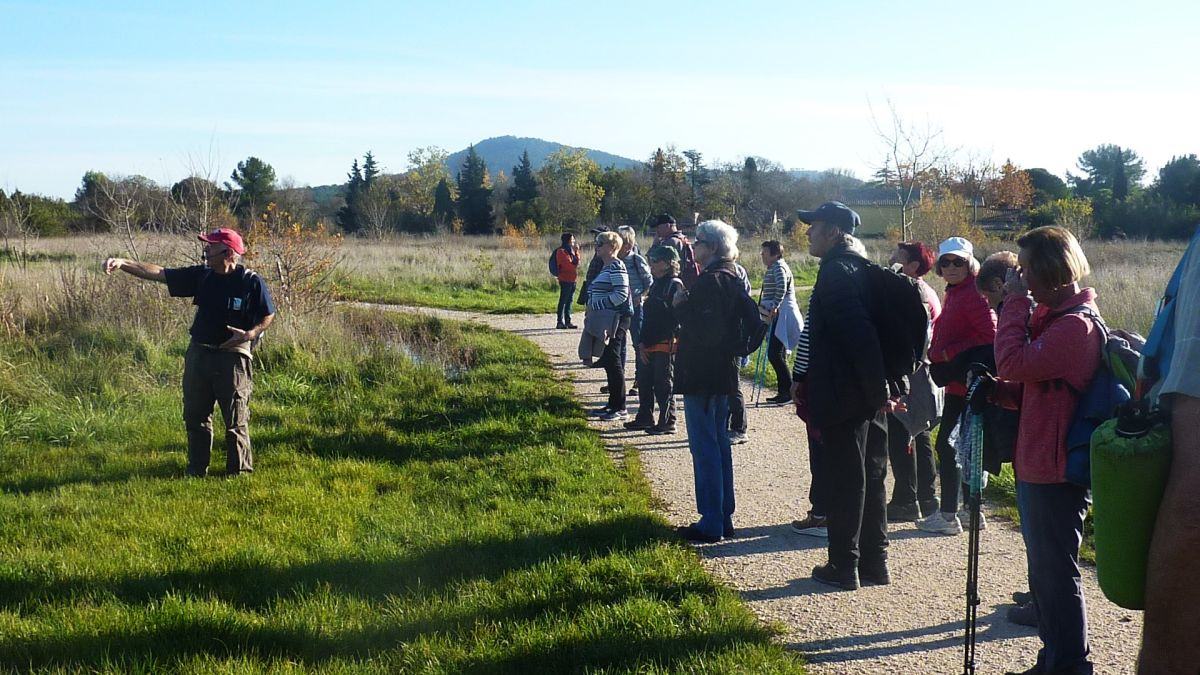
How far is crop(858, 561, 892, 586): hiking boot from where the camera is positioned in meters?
5.13

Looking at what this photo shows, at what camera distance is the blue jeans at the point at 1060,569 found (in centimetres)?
371

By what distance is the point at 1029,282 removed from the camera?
3.72 metres

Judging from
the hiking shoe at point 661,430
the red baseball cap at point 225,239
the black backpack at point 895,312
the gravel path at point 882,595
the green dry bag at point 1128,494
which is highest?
the red baseball cap at point 225,239

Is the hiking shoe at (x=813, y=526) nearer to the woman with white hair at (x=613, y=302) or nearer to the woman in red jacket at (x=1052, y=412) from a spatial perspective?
the woman in red jacket at (x=1052, y=412)

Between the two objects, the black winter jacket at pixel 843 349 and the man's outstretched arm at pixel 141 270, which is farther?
the man's outstretched arm at pixel 141 270

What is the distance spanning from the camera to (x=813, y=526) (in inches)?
238

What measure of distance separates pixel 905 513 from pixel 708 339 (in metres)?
1.90

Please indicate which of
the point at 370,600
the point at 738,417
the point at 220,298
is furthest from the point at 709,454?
the point at 220,298

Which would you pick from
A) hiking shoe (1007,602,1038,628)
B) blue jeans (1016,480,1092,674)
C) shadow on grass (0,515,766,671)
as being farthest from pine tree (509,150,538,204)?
blue jeans (1016,480,1092,674)

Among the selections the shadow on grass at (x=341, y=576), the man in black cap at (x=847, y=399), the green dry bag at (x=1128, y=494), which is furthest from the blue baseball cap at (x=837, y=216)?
the green dry bag at (x=1128, y=494)

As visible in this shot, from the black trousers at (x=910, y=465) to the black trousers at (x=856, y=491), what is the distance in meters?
1.01

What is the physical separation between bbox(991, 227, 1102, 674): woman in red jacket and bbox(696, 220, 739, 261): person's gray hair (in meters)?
2.42

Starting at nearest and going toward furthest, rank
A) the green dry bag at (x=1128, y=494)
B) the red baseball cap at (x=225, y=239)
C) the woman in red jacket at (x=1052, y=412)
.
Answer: the green dry bag at (x=1128, y=494) < the woman in red jacket at (x=1052, y=412) < the red baseball cap at (x=225, y=239)

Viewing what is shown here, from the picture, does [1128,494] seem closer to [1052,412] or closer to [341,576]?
[1052,412]
